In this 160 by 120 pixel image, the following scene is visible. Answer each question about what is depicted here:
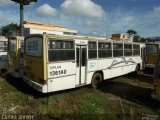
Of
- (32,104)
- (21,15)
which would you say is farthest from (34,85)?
(21,15)

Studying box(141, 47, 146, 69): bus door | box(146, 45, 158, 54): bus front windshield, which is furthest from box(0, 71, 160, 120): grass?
box(146, 45, 158, 54): bus front windshield

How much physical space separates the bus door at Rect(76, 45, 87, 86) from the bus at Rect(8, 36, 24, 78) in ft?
12.0

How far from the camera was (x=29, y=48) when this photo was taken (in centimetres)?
A: 1062

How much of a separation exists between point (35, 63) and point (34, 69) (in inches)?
12.6

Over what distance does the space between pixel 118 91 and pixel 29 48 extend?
204 inches

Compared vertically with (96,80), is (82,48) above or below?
above

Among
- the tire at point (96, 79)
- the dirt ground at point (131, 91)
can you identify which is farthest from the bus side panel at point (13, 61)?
the dirt ground at point (131, 91)

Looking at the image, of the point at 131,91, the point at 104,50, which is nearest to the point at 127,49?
the point at 104,50

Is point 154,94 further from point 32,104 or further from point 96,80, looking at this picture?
point 32,104

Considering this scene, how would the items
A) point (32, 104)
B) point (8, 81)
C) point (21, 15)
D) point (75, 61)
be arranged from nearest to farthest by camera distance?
point (32, 104) → point (75, 61) → point (8, 81) → point (21, 15)

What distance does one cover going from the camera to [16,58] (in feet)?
40.7

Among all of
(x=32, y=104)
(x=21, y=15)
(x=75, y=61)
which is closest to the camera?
(x=32, y=104)

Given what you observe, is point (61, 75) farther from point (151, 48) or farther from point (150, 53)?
point (151, 48)

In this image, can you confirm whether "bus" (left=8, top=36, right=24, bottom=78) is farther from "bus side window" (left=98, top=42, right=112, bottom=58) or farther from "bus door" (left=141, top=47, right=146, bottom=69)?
"bus door" (left=141, top=47, right=146, bottom=69)
